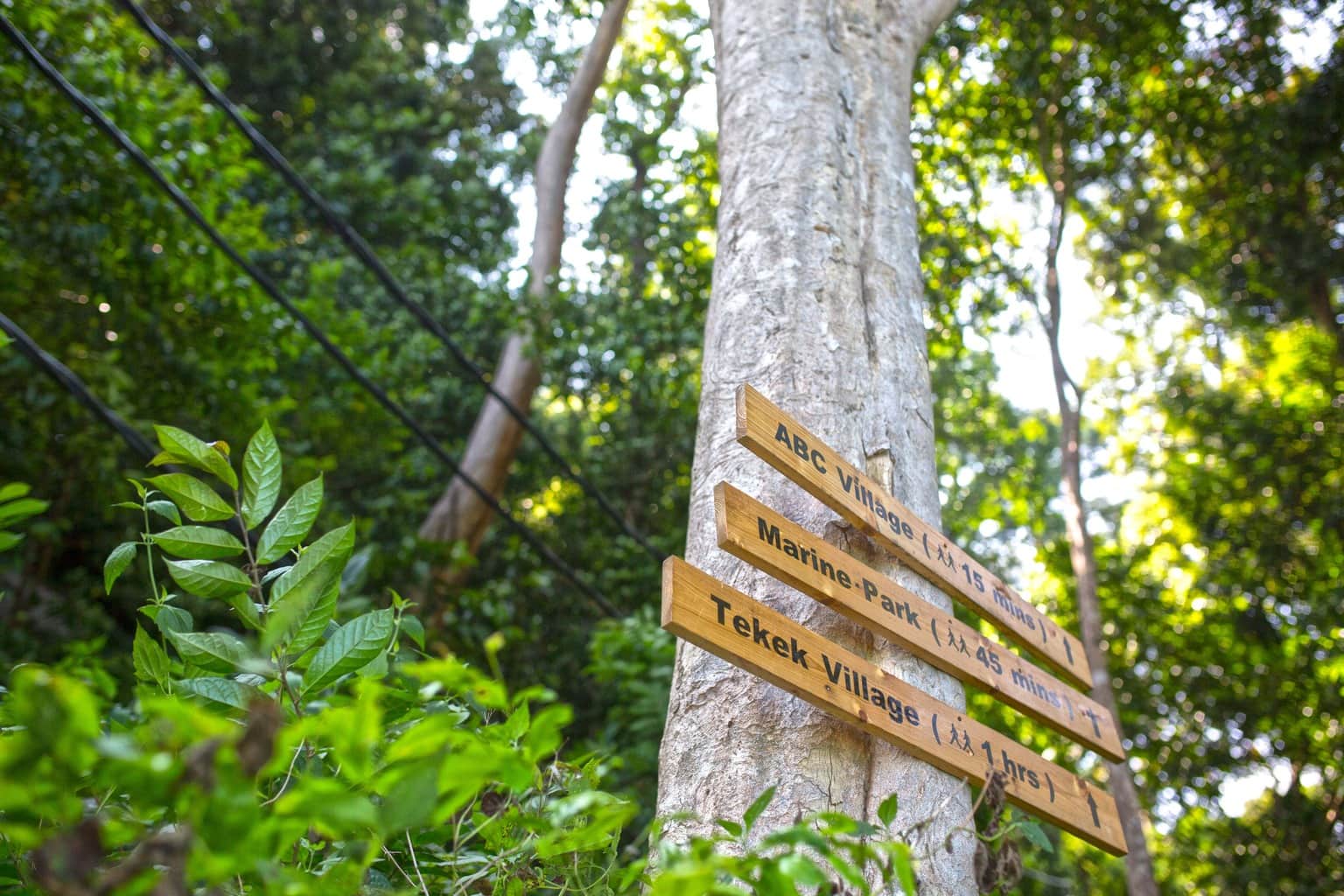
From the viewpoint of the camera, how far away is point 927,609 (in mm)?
1784

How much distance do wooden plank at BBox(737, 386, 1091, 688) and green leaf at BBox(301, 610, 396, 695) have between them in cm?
63

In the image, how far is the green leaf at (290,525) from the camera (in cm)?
121

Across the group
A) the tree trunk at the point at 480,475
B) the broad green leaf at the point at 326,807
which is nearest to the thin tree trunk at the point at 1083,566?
the tree trunk at the point at 480,475

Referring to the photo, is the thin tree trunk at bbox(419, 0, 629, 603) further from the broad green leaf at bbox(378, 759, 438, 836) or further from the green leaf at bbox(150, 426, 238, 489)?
the broad green leaf at bbox(378, 759, 438, 836)

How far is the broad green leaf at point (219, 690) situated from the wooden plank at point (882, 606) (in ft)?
2.10

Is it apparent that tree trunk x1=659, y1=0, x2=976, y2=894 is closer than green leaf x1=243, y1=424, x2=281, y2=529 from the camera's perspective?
No

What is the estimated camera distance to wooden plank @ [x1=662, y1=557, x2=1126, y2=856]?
4.60 ft

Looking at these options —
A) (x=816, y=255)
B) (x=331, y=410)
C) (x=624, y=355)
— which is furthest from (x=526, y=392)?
(x=816, y=255)

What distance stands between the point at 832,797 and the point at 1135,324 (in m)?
11.6

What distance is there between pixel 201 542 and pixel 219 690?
0.18m

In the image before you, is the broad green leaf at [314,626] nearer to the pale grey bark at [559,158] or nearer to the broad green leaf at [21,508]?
the broad green leaf at [21,508]

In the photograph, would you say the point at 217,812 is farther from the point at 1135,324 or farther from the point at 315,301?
the point at 1135,324

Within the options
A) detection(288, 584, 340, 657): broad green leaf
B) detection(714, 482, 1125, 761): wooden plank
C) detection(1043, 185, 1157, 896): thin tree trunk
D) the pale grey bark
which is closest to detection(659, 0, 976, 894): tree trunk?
detection(714, 482, 1125, 761): wooden plank

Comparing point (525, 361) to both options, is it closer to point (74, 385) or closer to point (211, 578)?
point (74, 385)
